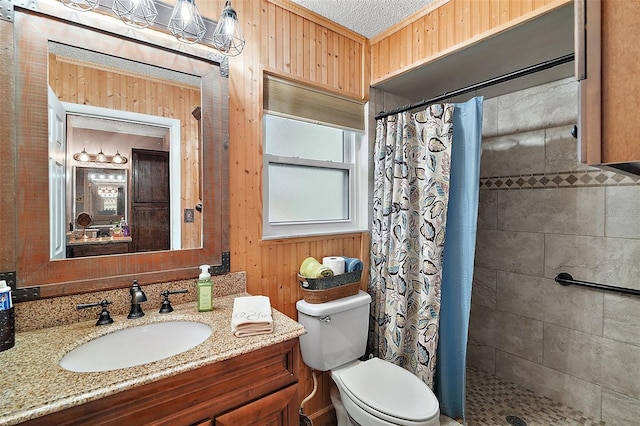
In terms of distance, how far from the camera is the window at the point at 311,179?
5.84ft

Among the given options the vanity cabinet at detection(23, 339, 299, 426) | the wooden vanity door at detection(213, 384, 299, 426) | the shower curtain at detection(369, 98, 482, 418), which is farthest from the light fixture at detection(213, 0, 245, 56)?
the wooden vanity door at detection(213, 384, 299, 426)

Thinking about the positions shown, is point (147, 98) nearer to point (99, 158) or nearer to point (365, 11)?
point (99, 158)

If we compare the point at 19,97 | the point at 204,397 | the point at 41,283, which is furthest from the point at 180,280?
the point at 19,97

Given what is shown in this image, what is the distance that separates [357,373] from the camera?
5.23 ft

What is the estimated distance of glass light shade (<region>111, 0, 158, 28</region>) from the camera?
3.87ft

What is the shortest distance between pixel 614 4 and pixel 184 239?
57.9 inches

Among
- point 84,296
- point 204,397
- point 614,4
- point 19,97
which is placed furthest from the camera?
point 84,296

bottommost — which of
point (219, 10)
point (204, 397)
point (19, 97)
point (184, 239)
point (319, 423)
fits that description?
point (319, 423)

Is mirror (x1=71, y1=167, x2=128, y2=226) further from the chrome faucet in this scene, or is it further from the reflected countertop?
the chrome faucet

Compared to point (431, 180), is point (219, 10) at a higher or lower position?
higher

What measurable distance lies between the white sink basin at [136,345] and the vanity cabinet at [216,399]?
249mm

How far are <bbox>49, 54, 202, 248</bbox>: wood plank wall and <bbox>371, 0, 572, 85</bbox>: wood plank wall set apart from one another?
124 cm

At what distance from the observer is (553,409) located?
6.27ft

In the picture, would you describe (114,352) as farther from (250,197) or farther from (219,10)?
(219,10)
